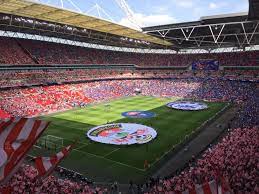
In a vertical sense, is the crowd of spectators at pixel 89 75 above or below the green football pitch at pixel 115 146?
above

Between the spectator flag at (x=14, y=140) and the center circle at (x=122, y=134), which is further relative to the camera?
the center circle at (x=122, y=134)

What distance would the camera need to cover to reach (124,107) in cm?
5378

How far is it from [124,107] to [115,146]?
915 inches

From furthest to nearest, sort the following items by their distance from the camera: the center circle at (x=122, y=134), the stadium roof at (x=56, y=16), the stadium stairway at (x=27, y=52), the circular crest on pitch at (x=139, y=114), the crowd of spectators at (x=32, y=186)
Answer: the stadium stairway at (x=27, y=52)
the circular crest on pitch at (x=139, y=114)
the stadium roof at (x=56, y=16)
the center circle at (x=122, y=134)
the crowd of spectators at (x=32, y=186)

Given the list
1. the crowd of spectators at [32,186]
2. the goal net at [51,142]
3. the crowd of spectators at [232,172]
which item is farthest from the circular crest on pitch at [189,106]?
the crowd of spectators at [32,186]

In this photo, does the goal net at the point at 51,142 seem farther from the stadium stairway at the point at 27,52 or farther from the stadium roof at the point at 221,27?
the stadium stairway at the point at 27,52

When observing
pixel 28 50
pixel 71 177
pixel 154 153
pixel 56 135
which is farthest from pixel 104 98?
pixel 71 177

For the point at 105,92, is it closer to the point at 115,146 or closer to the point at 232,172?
the point at 115,146

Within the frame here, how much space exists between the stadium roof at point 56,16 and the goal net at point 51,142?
18810 millimetres

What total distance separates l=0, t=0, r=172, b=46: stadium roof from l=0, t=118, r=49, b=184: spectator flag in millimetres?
33701

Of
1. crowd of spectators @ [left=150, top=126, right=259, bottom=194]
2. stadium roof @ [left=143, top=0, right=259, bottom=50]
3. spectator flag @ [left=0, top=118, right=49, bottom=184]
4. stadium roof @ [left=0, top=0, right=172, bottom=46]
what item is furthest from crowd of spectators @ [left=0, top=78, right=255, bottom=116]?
spectator flag @ [left=0, top=118, right=49, bottom=184]

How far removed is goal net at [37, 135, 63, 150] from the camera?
30.7 m

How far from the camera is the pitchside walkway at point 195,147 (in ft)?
82.7

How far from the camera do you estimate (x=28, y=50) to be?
65.9m
